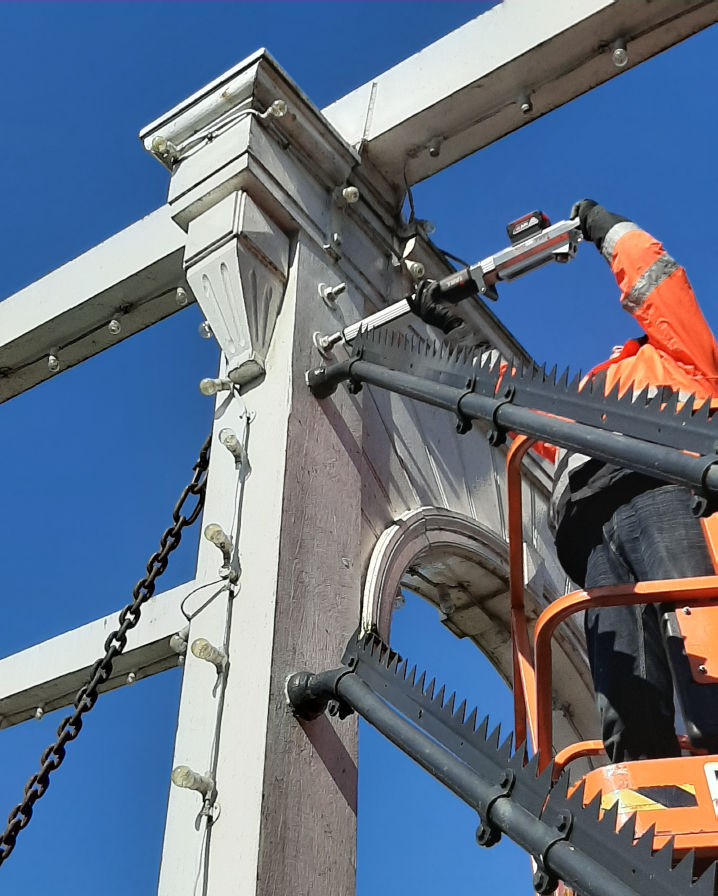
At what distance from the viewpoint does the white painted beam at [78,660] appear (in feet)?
17.2

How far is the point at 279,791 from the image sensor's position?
3615 mm

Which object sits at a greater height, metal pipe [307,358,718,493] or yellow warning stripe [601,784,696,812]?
metal pipe [307,358,718,493]

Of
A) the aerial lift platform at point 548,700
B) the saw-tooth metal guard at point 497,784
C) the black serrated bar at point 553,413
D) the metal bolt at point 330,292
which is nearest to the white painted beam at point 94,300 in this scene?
the metal bolt at point 330,292

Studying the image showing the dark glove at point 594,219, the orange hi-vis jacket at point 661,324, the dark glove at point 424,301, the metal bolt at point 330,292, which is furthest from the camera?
the metal bolt at point 330,292

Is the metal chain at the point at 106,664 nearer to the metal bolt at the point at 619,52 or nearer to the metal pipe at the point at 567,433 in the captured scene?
the metal pipe at the point at 567,433

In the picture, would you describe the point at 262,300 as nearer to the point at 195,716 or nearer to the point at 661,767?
the point at 195,716

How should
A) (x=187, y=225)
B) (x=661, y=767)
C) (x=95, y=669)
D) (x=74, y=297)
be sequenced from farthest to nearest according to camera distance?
1. (x=74, y=297)
2. (x=187, y=225)
3. (x=95, y=669)
4. (x=661, y=767)

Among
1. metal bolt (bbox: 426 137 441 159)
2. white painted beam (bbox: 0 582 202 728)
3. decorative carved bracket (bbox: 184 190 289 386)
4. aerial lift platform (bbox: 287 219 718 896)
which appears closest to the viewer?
aerial lift platform (bbox: 287 219 718 896)

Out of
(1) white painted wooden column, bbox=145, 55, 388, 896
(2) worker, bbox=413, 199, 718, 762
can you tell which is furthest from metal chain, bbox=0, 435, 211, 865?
(2) worker, bbox=413, 199, 718, 762

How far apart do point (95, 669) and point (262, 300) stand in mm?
1571

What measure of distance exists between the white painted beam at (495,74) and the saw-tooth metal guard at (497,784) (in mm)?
2675

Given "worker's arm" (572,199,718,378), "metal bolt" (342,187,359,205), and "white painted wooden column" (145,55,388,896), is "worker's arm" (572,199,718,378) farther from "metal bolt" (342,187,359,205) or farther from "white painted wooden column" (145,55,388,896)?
"metal bolt" (342,187,359,205)

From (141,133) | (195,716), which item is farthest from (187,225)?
(195,716)

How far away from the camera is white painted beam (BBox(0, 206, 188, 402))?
590 cm
